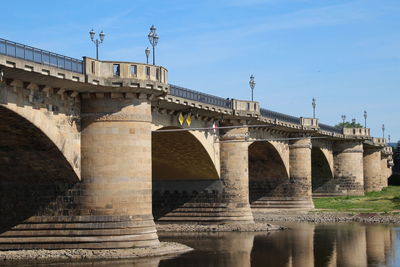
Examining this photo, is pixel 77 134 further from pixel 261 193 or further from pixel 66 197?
pixel 261 193

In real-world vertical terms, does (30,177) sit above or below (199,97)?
below

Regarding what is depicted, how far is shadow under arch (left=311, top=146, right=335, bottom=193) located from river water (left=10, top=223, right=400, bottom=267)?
111 ft

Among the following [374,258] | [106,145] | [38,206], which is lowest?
[374,258]

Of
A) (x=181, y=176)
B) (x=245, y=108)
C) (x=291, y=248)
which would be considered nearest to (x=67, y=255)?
(x=291, y=248)

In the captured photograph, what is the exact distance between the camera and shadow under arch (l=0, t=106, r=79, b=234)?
39963mm

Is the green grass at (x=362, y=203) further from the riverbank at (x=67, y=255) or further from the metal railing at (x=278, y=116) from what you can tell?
the riverbank at (x=67, y=255)

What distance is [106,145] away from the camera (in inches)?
1651

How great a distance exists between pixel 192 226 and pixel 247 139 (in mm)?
8574

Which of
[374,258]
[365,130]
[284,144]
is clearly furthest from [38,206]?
[365,130]

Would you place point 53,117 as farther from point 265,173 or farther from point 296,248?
point 265,173

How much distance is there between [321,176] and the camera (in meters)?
98.8

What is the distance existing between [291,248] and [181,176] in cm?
1658

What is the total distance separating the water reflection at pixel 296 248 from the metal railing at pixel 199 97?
986 cm

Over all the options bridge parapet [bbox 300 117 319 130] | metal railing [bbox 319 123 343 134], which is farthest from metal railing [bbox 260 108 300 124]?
metal railing [bbox 319 123 343 134]
